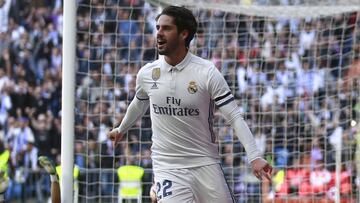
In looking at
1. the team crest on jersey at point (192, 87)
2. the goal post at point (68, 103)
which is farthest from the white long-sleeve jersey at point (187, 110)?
the goal post at point (68, 103)

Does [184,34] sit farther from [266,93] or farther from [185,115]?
[266,93]

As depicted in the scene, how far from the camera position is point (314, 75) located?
11.8 meters

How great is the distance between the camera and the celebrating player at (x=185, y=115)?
5441 mm

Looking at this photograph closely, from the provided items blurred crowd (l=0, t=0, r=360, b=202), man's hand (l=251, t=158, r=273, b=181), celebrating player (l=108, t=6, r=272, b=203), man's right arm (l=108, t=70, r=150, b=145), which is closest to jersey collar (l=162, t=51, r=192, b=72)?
celebrating player (l=108, t=6, r=272, b=203)

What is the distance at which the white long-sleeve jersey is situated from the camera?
5410 mm

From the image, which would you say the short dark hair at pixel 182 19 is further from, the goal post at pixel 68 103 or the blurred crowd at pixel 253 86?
the blurred crowd at pixel 253 86

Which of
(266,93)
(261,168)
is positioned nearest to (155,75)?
(261,168)

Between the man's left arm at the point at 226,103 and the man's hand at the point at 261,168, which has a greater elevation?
the man's left arm at the point at 226,103

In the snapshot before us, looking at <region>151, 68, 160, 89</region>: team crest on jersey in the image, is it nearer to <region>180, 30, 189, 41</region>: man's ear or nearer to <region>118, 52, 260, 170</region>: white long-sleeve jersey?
<region>118, 52, 260, 170</region>: white long-sleeve jersey

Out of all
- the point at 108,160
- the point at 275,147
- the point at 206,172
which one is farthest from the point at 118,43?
the point at 206,172

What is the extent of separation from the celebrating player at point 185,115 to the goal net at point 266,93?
4620 millimetres

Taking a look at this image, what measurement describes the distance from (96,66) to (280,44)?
9.10ft

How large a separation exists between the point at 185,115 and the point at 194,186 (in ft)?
1.51

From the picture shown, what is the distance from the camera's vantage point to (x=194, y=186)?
550 centimetres
